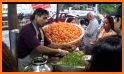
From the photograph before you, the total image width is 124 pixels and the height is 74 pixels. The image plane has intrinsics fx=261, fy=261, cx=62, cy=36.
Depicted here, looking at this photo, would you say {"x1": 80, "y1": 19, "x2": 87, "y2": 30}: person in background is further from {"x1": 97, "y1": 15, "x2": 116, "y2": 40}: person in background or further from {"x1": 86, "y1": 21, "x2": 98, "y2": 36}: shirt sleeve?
{"x1": 97, "y1": 15, "x2": 116, "y2": 40}: person in background

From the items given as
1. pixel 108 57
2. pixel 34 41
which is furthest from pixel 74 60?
pixel 108 57

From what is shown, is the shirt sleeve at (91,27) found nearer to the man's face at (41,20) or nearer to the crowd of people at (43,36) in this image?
the crowd of people at (43,36)

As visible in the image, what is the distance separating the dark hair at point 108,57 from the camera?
1.54 m

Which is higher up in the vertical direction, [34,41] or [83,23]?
[83,23]

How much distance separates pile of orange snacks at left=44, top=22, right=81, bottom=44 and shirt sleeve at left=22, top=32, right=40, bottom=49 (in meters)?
0.33

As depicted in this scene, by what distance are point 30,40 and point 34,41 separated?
48 mm

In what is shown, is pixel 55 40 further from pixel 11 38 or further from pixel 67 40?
pixel 11 38

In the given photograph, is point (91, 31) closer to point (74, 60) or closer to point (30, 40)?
point (30, 40)

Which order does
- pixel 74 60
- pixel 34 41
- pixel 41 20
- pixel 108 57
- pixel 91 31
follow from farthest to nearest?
pixel 91 31, pixel 41 20, pixel 34 41, pixel 74 60, pixel 108 57

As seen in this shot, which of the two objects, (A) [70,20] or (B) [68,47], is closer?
(B) [68,47]

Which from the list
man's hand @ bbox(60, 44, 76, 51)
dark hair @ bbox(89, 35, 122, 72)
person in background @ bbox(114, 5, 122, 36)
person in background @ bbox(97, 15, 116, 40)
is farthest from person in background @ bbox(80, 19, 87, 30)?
dark hair @ bbox(89, 35, 122, 72)

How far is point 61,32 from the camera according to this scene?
2984 mm

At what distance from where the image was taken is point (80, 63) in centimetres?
220

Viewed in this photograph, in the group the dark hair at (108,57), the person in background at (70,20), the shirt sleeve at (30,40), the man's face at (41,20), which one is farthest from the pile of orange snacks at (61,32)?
the dark hair at (108,57)
